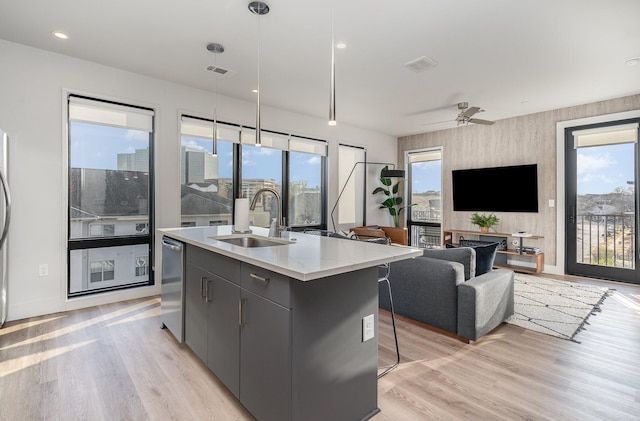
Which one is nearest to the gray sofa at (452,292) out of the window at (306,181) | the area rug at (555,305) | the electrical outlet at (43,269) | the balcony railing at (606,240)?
the area rug at (555,305)

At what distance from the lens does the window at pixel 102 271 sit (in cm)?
370

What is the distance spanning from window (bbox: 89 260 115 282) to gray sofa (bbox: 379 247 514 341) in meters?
3.24

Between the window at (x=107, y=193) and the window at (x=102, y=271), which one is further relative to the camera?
the window at (x=102, y=271)

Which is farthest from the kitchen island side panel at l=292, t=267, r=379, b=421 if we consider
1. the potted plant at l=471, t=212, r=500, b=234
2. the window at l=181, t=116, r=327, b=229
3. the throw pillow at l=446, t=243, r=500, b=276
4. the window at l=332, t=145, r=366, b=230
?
the potted plant at l=471, t=212, r=500, b=234

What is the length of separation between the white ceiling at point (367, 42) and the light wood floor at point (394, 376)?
2.65 metres

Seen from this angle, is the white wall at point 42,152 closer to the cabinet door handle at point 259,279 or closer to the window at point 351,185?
the cabinet door handle at point 259,279

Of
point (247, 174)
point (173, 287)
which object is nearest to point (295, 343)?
point (173, 287)

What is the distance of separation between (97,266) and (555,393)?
441 centimetres

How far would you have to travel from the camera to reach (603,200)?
15.7ft

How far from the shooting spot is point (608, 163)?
476 cm

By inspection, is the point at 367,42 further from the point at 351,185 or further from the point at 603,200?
the point at 603,200

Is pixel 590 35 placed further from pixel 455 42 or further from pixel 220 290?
pixel 220 290

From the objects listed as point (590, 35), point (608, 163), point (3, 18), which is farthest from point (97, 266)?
point (608, 163)

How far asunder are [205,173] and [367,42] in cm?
271
